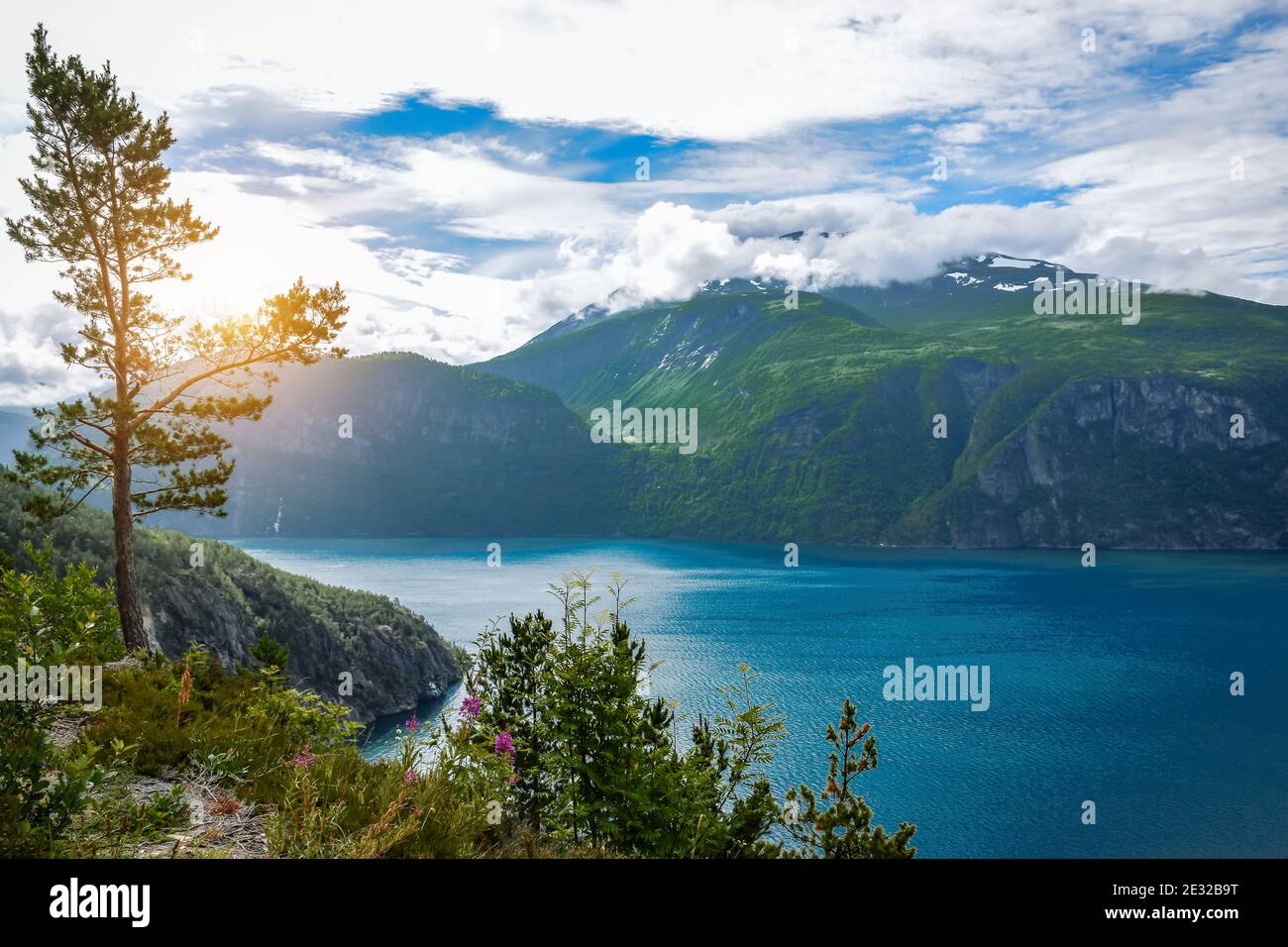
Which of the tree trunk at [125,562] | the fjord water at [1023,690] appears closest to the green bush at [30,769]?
the tree trunk at [125,562]

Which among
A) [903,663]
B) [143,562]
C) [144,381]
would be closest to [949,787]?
[903,663]

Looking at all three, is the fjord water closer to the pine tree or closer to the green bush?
the pine tree

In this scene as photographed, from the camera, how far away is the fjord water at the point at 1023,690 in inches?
2119

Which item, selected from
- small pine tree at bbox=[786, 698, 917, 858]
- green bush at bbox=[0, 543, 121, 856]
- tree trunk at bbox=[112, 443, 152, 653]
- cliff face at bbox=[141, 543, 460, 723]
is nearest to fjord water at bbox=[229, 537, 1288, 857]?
→ cliff face at bbox=[141, 543, 460, 723]

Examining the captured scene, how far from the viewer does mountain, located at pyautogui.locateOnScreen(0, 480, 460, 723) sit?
62.1 meters

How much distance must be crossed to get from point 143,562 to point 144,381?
179 feet

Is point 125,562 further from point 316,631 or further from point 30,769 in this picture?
point 316,631

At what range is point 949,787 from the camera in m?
59.1

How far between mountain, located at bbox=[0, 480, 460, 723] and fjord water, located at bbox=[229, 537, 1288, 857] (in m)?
7.80

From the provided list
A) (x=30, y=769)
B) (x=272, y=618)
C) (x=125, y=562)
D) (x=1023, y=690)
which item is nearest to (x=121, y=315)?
(x=125, y=562)

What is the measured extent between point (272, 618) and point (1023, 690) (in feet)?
274

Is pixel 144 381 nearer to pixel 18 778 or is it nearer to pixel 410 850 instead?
pixel 18 778

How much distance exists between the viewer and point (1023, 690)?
8819 centimetres
